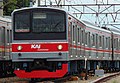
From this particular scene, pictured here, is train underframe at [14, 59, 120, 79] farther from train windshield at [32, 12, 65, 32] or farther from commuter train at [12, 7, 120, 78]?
train windshield at [32, 12, 65, 32]

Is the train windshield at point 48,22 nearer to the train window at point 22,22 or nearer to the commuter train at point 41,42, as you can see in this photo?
the commuter train at point 41,42

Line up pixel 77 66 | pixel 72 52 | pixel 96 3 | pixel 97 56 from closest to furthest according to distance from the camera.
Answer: pixel 72 52 < pixel 77 66 < pixel 97 56 < pixel 96 3

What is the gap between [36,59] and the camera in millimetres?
16453

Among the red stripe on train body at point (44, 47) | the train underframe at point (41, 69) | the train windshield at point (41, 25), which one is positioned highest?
the train windshield at point (41, 25)

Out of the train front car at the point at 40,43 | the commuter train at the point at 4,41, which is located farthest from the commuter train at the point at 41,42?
the commuter train at the point at 4,41

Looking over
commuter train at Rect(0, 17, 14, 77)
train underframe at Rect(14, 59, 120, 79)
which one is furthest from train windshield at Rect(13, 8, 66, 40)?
commuter train at Rect(0, 17, 14, 77)

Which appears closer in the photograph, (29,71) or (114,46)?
(29,71)

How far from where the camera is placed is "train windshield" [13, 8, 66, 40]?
1647 cm

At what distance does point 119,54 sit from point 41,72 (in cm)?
1764

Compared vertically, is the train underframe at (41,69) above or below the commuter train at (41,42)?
below

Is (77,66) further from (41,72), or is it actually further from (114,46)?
(114,46)

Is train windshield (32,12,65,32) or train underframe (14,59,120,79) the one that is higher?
train windshield (32,12,65,32)

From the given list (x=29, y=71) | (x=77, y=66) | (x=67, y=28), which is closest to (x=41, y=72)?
(x=29, y=71)

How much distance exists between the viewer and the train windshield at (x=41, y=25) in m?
16.5
